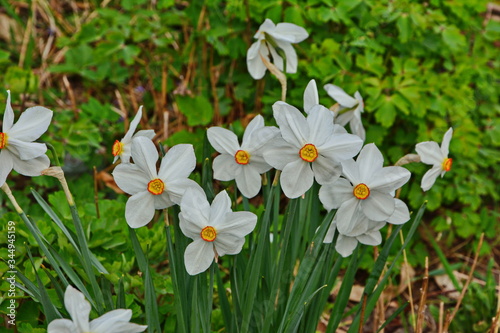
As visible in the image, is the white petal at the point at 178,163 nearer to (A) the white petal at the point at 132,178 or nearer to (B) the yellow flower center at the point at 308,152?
(A) the white petal at the point at 132,178

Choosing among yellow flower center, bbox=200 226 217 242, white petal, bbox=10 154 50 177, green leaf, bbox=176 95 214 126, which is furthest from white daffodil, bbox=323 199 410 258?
green leaf, bbox=176 95 214 126

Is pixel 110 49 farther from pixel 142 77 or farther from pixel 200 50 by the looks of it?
pixel 142 77

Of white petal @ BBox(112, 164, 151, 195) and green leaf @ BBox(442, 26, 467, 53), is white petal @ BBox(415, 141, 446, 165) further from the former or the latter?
green leaf @ BBox(442, 26, 467, 53)

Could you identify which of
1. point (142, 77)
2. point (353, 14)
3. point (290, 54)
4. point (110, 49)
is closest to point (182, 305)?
point (290, 54)

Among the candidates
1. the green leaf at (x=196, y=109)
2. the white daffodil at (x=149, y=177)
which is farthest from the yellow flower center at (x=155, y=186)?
the green leaf at (x=196, y=109)

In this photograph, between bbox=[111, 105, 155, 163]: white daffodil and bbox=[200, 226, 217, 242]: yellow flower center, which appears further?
bbox=[111, 105, 155, 163]: white daffodil
